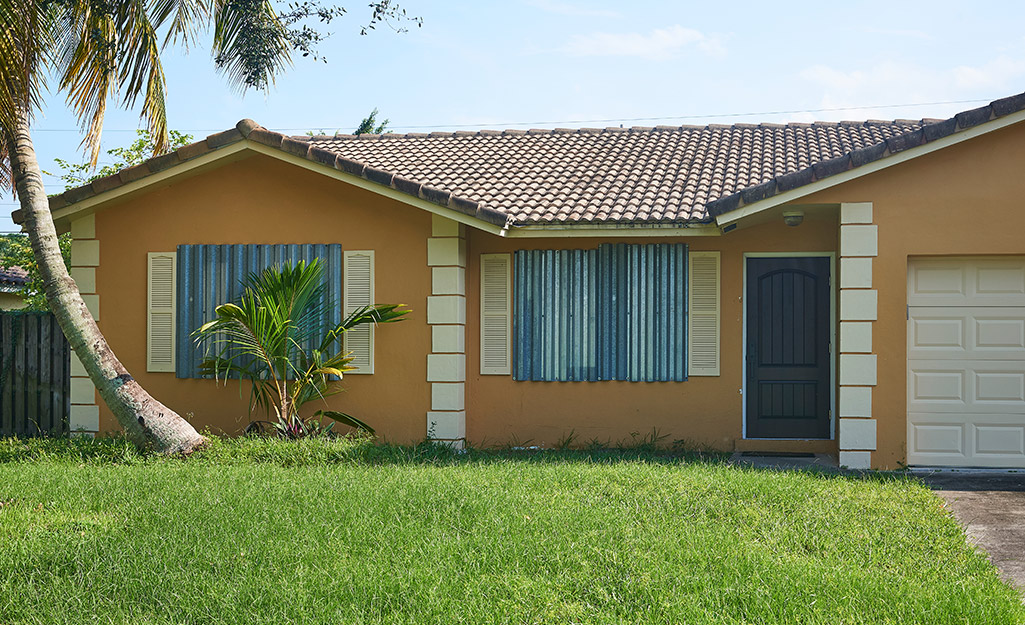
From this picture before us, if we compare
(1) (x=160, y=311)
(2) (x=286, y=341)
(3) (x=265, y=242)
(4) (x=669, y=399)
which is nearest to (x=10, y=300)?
(1) (x=160, y=311)

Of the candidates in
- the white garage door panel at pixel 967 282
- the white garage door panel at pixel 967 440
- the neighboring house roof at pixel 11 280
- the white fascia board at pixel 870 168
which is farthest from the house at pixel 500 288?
the neighboring house roof at pixel 11 280

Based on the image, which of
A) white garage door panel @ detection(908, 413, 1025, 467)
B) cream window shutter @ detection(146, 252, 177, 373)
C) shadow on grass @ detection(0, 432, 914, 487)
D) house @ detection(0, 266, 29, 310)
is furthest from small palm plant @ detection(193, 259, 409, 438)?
house @ detection(0, 266, 29, 310)

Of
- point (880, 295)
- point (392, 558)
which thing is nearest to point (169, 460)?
point (392, 558)

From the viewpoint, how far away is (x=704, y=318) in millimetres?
11852

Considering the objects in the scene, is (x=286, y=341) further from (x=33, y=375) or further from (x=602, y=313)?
(x=33, y=375)

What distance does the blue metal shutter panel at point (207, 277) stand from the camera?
12086 mm

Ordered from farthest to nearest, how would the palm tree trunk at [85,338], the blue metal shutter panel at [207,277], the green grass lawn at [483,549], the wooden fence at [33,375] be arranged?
the wooden fence at [33,375] < the blue metal shutter panel at [207,277] < the palm tree trunk at [85,338] < the green grass lawn at [483,549]

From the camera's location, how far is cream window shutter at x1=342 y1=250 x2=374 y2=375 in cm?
1191

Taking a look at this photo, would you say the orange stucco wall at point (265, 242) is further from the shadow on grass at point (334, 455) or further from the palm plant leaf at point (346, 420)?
the shadow on grass at point (334, 455)

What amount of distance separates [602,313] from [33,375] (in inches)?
294

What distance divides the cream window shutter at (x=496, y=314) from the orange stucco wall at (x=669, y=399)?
0.74 feet

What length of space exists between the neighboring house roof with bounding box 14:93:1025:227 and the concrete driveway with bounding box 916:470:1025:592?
3232 millimetres

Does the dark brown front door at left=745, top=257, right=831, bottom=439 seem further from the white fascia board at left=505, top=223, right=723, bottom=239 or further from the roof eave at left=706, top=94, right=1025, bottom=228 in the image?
the roof eave at left=706, top=94, right=1025, bottom=228

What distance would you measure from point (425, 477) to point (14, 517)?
325 centimetres
